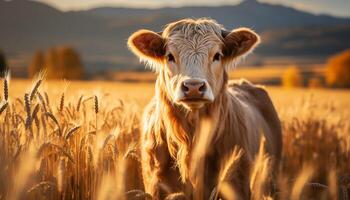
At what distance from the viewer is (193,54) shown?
5137mm

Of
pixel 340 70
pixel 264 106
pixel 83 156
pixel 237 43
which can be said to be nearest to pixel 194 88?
pixel 83 156

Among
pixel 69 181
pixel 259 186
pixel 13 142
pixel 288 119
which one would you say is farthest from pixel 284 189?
pixel 288 119

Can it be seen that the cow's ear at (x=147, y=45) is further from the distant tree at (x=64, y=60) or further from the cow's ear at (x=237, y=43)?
the distant tree at (x=64, y=60)

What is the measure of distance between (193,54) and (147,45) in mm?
836

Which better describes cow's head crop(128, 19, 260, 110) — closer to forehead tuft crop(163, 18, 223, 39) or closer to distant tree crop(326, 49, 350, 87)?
forehead tuft crop(163, 18, 223, 39)

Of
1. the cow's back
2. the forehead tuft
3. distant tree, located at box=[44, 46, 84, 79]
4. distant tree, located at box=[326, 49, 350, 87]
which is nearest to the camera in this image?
the forehead tuft

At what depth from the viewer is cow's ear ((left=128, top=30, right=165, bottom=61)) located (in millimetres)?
5629

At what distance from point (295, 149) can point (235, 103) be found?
11.1ft

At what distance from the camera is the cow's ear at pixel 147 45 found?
563 cm

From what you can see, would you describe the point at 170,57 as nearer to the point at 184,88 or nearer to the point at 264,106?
the point at 184,88

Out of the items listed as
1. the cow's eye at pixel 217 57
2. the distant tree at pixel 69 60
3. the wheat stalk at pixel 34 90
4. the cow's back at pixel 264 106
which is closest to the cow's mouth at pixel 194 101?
the cow's eye at pixel 217 57

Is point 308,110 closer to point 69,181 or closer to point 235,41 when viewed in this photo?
point 235,41

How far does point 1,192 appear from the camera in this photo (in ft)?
11.5

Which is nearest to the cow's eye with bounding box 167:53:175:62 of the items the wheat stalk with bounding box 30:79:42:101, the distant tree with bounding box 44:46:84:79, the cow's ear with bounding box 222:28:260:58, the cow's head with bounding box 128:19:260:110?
the cow's head with bounding box 128:19:260:110
